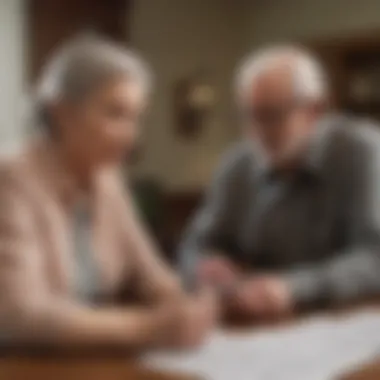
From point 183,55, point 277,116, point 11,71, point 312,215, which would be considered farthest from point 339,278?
point 11,71

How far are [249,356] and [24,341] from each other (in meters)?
0.20

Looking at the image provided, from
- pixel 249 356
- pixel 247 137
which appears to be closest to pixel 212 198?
pixel 247 137

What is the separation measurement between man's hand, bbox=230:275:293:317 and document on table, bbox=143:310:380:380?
0.02 meters

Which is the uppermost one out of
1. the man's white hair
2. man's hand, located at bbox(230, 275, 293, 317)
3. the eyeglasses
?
the man's white hair

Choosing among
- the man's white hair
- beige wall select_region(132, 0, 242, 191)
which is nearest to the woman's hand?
beige wall select_region(132, 0, 242, 191)

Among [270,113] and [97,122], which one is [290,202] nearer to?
[270,113]

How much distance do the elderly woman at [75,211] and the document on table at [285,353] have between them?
3 centimetres

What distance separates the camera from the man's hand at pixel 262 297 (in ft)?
2.74

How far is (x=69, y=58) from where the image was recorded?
76 cm

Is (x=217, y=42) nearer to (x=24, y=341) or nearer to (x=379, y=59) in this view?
(x=379, y=59)

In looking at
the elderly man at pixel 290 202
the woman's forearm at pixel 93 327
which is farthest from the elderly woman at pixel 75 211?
the elderly man at pixel 290 202

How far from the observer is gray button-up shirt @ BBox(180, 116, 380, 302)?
889mm

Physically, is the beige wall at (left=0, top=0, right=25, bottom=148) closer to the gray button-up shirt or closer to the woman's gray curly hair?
the woman's gray curly hair

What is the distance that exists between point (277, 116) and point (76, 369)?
0.35 meters
